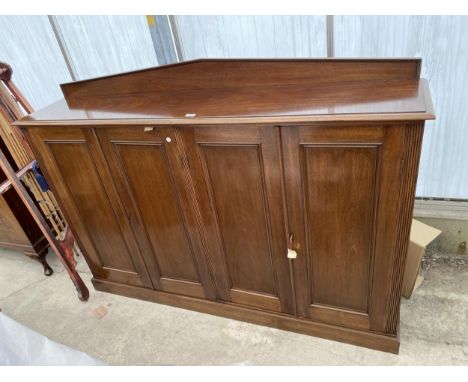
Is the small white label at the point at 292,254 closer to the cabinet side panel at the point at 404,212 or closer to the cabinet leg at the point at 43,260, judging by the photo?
the cabinet side panel at the point at 404,212

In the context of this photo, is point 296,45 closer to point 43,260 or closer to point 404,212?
point 404,212

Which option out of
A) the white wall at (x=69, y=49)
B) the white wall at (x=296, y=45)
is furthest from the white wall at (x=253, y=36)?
the white wall at (x=69, y=49)

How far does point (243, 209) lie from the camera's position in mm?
1558

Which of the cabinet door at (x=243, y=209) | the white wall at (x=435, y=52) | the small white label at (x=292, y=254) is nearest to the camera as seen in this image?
the cabinet door at (x=243, y=209)

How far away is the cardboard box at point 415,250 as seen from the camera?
1.81 meters

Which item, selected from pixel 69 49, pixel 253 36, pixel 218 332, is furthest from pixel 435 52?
pixel 69 49

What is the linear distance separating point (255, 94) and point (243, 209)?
1.53 feet

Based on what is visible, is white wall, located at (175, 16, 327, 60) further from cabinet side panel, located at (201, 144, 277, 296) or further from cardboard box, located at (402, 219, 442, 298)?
cardboard box, located at (402, 219, 442, 298)

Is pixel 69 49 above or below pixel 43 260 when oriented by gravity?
above

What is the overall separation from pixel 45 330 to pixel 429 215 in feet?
7.41

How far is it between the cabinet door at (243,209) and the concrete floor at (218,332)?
0.71ft

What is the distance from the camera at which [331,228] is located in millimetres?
1457

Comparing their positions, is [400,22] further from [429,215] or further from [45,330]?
[45,330]

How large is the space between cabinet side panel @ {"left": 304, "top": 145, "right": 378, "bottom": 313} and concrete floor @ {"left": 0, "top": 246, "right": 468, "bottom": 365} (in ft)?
0.95
